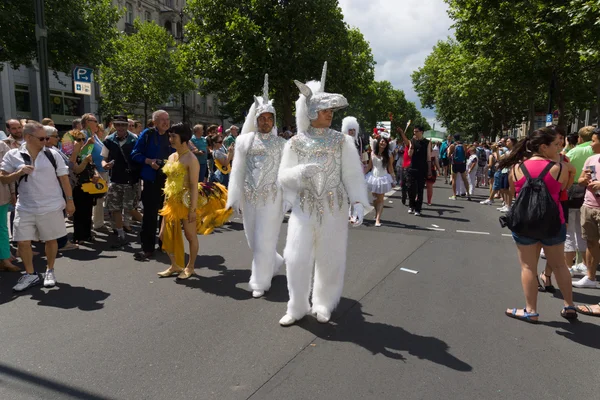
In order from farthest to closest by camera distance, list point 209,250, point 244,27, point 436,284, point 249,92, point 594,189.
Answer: point 249,92 → point 244,27 → point 209,250 → point 436,284 → point 594,189

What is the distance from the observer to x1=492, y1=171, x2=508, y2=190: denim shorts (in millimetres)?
11286

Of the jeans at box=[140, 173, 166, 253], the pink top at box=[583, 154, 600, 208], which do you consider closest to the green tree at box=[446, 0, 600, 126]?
the pink top at box=[583, 154, 600, 208]

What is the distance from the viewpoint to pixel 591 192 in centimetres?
499

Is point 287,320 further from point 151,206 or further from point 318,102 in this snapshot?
point 151,206

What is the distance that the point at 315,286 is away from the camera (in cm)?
405

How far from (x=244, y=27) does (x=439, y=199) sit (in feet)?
50.2

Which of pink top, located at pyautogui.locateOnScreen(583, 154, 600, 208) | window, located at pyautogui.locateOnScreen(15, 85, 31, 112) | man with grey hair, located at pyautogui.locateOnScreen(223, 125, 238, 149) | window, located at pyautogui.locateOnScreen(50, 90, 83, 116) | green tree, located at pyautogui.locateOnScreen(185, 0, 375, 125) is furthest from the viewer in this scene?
window, located at pyautogui.locateOnScreen(50, 90, 83, 116)

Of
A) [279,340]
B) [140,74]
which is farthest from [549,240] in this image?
[140,74]

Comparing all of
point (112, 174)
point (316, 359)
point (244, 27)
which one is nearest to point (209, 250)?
point (112, 174)

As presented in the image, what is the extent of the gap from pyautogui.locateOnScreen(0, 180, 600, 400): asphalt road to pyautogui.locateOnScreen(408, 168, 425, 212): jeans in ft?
14.6

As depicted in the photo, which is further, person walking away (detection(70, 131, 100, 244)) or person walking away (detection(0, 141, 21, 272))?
person walking away (detection(70, 131, 100, 244))

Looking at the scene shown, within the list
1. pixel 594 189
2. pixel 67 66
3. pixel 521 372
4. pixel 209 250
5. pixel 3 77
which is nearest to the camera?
pixel 521 372

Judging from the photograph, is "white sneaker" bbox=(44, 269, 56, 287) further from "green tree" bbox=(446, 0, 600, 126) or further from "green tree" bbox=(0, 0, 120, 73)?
"green tree" bbox=(446, 0, 600, 126)

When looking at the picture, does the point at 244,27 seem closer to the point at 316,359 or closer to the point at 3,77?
the point at 3,77
